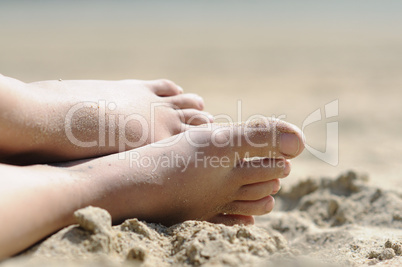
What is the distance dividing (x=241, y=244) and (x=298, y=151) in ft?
1.80

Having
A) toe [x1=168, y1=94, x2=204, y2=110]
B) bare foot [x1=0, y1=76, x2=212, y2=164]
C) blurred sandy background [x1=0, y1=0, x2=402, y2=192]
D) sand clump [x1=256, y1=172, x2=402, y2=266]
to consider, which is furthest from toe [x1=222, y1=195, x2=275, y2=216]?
blurred sandy background [x1=0, y1=0, x2=402, y2=192]

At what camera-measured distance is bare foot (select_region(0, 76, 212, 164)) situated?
128 cm

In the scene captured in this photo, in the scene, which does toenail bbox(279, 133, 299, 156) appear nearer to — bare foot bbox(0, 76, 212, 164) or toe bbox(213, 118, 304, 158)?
toe bbox(213, 118, 304, 158)

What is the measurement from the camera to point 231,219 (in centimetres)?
156

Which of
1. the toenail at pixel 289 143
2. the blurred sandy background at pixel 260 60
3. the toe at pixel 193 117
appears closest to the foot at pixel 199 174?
the toenail at pixel 289 143

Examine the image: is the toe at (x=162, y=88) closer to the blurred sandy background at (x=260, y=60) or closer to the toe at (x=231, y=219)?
the toe at (x=231, y=219)

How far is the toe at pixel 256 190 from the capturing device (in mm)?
1579

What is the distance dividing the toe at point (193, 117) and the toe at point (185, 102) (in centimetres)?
4

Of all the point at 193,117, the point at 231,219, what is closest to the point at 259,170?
the point at 231,219

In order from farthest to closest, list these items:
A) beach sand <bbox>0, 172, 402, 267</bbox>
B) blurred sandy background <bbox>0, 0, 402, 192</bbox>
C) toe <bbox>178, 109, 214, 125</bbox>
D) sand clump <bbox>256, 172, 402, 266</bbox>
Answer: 1. blurred sandy background <bbox>0, 0, 402, 192</bbox>
2. toe <bbox>178, 109, 214, 125</bbox>
3. sand clump <bbox>256, 172, 402, 266</bbox>
4. beach sand <bbox>0, 172, 402, 267</bbox>

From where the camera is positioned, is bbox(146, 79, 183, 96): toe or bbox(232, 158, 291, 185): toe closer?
bbox(232, 158, 291, 185): toe

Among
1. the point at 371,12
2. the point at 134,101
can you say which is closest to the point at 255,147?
the point at 134,101

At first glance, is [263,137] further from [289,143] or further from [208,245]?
[208,245]

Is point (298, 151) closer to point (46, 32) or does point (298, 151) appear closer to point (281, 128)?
point (281, 128)
